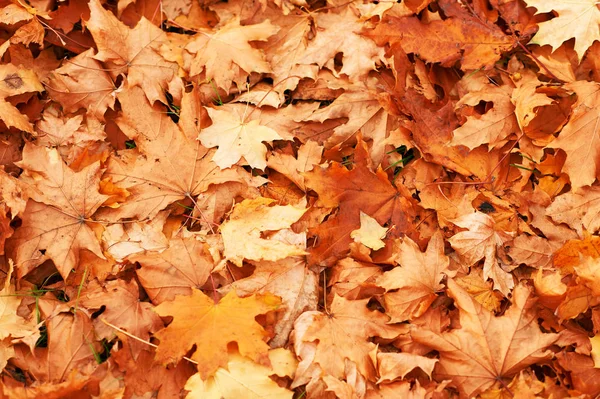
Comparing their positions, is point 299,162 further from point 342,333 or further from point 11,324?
point 11,324

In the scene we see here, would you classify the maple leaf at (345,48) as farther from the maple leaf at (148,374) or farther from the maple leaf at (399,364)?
the maple leaf at (148,374)

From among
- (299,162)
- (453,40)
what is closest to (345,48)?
(453,40)

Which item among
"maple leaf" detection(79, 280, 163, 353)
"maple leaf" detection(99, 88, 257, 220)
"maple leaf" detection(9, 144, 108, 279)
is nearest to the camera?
"maple leaf" detection(79, 280, 163, 353)

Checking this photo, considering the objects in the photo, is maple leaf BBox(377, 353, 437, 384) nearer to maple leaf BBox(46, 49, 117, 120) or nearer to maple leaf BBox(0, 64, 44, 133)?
maple leaf BBox(46, 49, 117, 120)

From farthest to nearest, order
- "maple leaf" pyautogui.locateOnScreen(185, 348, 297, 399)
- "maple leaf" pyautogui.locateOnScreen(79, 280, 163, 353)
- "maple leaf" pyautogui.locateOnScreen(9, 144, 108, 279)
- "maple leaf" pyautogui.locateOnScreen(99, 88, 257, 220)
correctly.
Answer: "maple leaf" pyautogui.locateOnScreen(99, 88, 257, 220) → "maple leaf" pyautogui.locateOnScreen(9, 144, 108, 279) → "maple leaf" pyautogui.locateOnScreen(79, 280, 163, 353) → "maple leaf" pyautogui.locateOnScreen(185, 348, 297, 399)

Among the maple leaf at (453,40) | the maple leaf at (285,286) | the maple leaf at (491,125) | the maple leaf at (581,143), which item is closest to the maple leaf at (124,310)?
the maple leaf at (285,286)

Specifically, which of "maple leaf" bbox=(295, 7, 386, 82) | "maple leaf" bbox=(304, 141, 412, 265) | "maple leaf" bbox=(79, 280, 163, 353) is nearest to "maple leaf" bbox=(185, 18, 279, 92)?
"maple leaf" bbox=(295, 7, 386, 82)
